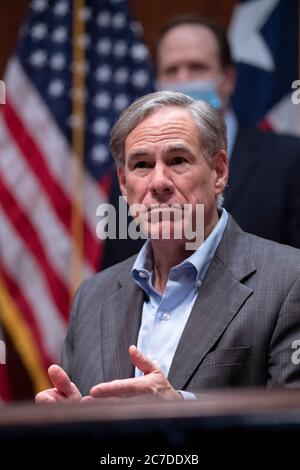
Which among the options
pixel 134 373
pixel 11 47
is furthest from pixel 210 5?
pixel 134 373

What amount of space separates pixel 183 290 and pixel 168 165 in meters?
0.29

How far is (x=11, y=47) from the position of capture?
12.8 ft

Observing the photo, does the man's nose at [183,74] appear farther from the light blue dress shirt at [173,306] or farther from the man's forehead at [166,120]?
the light blue dress shirt at [173,306]

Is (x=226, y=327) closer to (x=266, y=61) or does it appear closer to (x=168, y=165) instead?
(x=168, y=165)

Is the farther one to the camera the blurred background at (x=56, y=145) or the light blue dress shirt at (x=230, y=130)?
the blurred background at (x=56, y=145)

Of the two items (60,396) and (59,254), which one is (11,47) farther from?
(60,396)

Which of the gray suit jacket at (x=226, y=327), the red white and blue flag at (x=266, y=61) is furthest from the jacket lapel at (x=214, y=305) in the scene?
the red white and blue flag at (x=266, y=61)

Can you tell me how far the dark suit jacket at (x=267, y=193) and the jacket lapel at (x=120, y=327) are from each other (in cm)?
92

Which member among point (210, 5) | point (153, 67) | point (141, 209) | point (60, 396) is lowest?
point (60, 396)

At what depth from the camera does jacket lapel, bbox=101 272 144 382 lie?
72.4 inches

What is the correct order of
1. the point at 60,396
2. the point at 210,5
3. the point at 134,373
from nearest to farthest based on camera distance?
the point at 60,396 < the point at 134,373 < the point at 210,5

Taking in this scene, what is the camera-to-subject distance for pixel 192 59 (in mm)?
3213

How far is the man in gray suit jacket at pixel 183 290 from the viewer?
5.62 feet
